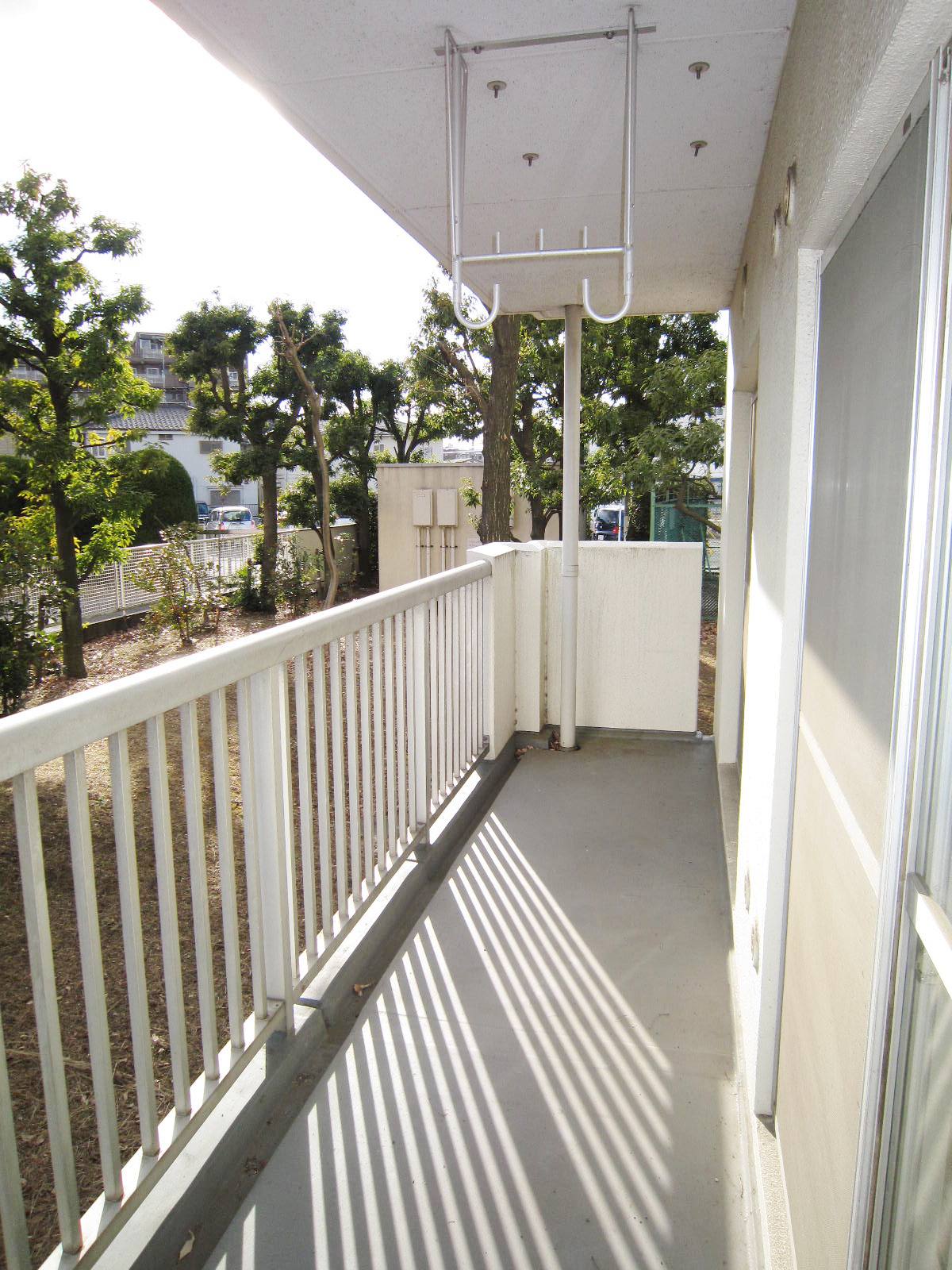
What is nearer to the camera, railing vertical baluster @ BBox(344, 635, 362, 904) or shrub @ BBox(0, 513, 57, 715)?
railing vertical baluster @ BBox(344, 635, 362, 904)

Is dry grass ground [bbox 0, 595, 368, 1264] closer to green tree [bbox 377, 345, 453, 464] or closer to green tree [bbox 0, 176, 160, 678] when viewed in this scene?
green tree [bbox 0, 176, 160, 678]

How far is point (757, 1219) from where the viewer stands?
1482 mm

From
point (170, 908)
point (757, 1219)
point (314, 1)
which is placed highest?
point (314, 1)

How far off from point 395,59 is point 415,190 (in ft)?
3.02

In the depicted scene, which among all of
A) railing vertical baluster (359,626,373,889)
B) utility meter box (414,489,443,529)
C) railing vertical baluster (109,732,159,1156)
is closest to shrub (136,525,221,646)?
utility meter box (414,489,443,529)

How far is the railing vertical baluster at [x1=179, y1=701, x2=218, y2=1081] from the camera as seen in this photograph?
1.43 metres

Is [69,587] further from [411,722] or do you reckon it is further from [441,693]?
[411,722]

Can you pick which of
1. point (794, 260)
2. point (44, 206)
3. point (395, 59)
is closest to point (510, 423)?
point (44, 206)

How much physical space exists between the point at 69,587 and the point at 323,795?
778 centimetres

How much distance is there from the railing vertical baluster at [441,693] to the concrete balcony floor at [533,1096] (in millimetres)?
284

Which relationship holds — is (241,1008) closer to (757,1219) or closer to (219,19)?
(757,1219)

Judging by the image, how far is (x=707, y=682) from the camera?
695cm

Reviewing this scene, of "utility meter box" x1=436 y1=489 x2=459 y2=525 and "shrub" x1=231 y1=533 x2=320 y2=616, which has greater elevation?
"utility meter box" x1=436 y1=489 x2=459 y2=525

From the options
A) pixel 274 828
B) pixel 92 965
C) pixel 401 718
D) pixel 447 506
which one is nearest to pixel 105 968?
pixel 401 718
